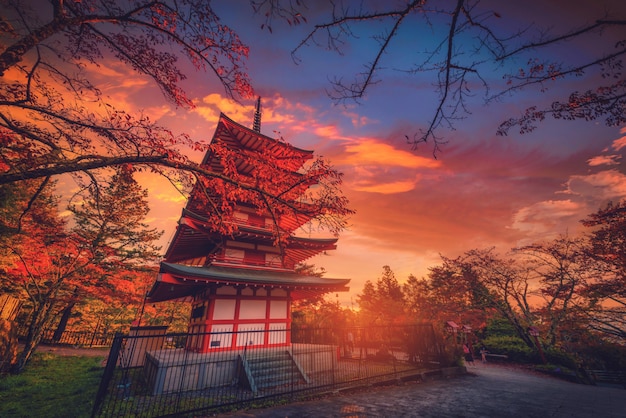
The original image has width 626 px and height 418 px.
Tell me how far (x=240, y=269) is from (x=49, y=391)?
25.4ft

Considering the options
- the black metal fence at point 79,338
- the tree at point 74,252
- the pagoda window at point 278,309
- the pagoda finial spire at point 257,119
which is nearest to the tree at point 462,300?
the pagoda window at point 278,309

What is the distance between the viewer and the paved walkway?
6.44m

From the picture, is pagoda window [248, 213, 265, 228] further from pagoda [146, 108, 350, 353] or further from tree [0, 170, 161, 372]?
tree [0, 170, 161, 372]

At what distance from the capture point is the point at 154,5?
16.5ft

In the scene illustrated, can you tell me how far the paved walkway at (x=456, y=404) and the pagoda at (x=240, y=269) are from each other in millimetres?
3339

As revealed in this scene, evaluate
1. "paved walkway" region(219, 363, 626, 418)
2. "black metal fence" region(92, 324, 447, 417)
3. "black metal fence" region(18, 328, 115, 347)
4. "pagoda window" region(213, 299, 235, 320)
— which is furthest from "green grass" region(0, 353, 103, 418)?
"black metal fence" region(18, 328, 115, 347)

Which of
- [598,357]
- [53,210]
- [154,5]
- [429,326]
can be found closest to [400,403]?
[429,326]

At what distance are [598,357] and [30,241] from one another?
116 feet

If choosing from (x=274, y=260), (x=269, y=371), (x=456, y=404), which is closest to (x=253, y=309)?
(x=274, y=260)

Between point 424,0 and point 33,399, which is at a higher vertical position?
point 424,0

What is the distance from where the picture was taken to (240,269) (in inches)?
511

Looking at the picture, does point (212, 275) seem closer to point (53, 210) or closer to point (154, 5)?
point (154, 5)

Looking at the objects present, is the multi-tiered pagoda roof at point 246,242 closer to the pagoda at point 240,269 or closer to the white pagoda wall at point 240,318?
the pagoda at point 240,269

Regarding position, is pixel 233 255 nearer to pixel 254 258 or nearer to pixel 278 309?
pixel 254 258
